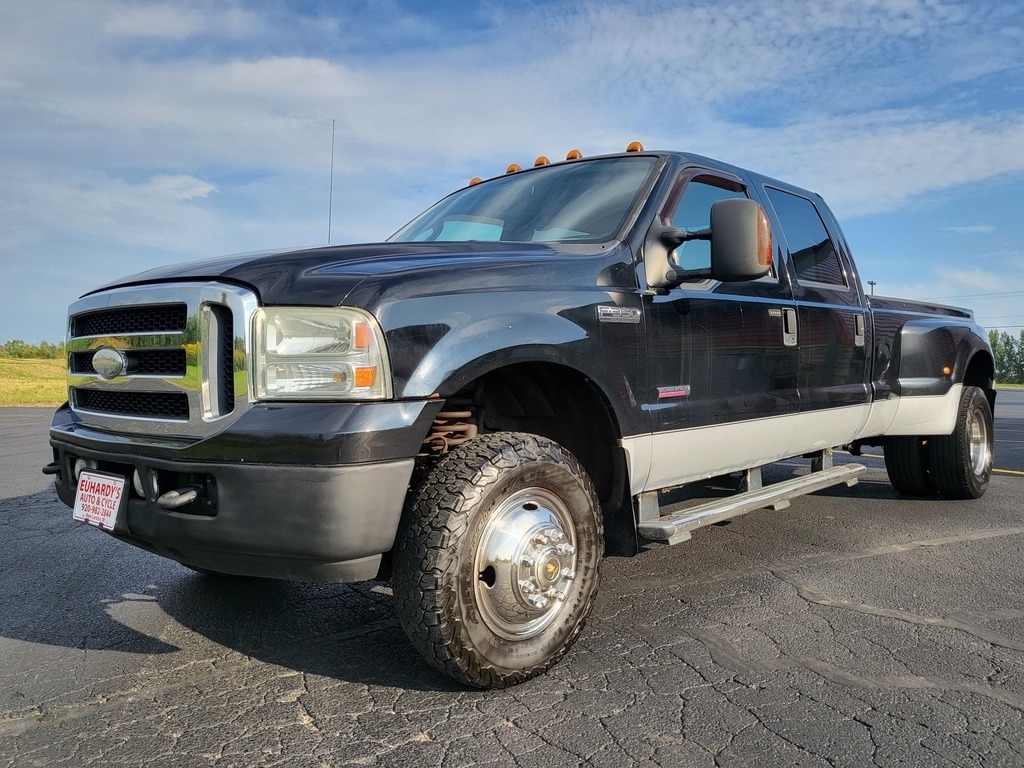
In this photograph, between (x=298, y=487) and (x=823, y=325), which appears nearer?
(x=298, y=487)

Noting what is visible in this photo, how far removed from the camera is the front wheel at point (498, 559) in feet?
7.78

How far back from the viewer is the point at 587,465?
3281 millimetres

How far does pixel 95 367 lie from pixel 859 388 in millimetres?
3964

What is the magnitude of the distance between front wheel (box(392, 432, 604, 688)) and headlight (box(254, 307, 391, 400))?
1.32 feet

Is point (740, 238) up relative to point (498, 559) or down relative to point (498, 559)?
up

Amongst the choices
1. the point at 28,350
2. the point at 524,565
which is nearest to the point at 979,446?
the point at 524,565

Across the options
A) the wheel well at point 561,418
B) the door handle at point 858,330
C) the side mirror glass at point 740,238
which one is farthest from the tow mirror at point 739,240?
the door handle at point 858,330

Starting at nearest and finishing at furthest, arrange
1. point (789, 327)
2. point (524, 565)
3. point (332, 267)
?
point (332, 267)
point (524, 565)
point (789, 327)

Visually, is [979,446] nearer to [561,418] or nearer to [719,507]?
[719,507]

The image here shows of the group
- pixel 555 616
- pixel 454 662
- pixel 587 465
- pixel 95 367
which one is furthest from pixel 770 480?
pixel 95 367

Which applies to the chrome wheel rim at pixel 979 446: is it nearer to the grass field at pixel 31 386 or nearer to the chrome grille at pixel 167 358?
the chrome grille at pixel 167 358

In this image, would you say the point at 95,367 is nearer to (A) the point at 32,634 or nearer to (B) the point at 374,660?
(A) the point at 32,634

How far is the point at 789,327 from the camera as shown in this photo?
403 centimetres

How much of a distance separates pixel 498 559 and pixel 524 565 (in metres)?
0.10
